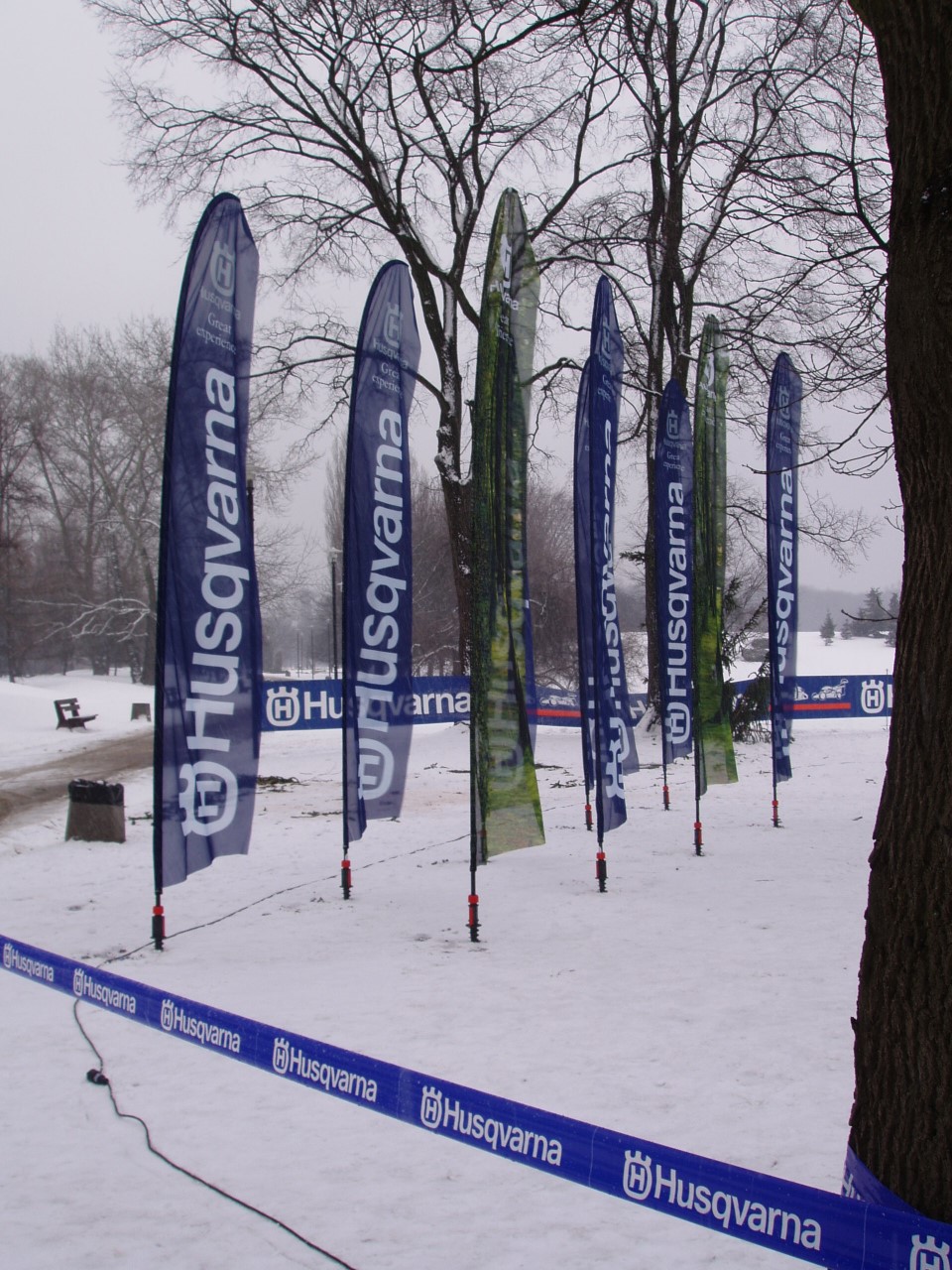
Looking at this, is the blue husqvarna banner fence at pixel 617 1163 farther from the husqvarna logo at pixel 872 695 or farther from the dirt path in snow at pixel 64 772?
the husqvarna logo at pixel 872 695

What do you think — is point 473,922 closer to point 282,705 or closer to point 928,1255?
point 928,1255

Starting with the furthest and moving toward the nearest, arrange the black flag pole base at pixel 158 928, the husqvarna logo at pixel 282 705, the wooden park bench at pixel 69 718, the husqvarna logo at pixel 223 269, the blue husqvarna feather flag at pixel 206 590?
the wooden park bench at pixel 69 718 < the husqvarna logo at pixel 282 705 < the husqvarna logo at pixel 223 269 < the black flag pole base at pixel 158 928 < the blue husqvarna feather flag at pixel 206 590

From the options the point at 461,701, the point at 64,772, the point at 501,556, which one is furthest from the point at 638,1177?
the point at 461,701

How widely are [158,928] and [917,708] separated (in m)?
5.89

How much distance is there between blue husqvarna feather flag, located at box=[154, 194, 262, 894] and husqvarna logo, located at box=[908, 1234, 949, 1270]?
18.1ft

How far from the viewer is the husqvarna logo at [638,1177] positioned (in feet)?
8.92

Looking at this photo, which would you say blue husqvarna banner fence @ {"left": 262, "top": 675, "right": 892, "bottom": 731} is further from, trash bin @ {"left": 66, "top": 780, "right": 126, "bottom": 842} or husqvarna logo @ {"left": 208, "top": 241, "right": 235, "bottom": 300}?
husqvarna logo @ {"left": 208, "top": 241, "right": 235, "bottom": 300}

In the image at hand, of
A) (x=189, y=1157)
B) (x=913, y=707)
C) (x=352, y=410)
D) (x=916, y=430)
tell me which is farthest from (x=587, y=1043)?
(x=352, y=410)

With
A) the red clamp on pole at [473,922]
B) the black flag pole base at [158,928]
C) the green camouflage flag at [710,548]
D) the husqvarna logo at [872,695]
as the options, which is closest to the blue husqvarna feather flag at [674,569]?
the green camouflage flag at [710,548]

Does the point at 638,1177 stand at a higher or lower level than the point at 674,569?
lower

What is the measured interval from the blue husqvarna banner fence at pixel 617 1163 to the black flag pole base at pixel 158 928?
3.14 m

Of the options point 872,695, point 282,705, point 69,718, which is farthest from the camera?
point 69,718

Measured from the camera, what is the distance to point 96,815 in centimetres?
1154

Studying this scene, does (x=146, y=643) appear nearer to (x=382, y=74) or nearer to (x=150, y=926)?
(x=382, y=74)
